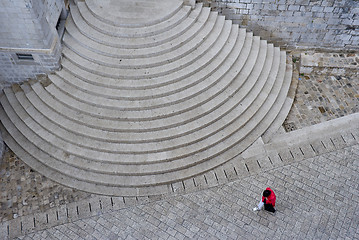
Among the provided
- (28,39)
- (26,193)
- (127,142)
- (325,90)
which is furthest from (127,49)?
(325,90)

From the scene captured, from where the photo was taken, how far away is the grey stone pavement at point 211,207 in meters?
9.81

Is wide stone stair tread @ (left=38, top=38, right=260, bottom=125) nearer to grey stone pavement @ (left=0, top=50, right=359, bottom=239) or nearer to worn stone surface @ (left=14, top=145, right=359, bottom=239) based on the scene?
grey stone pavement @ (left=0, top=50, right=359, bottom=239)

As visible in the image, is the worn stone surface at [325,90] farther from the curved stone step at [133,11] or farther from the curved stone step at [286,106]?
the curved stone step at [133,11]

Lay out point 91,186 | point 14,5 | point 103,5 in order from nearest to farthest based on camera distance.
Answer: point 14,5, point 91,186, point 103,5

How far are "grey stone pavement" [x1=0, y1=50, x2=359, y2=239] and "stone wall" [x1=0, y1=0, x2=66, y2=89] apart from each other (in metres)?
2.86

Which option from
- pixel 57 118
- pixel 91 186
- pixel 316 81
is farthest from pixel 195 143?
pixel 316 81

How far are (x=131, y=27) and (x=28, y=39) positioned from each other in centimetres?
336

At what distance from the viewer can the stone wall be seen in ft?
33.3

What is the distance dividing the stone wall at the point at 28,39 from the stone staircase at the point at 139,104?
43 centimetres

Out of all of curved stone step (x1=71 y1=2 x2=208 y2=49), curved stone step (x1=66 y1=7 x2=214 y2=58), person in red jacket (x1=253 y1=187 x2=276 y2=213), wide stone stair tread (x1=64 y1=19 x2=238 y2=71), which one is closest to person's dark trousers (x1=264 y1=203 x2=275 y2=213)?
person in red jacket (x1=253 y1=187 x2=276 y2=213)

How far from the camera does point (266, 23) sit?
13.8 m

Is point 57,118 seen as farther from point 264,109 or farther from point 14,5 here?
point 264,109

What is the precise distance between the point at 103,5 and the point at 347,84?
9.85 m

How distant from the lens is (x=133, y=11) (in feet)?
40.4
